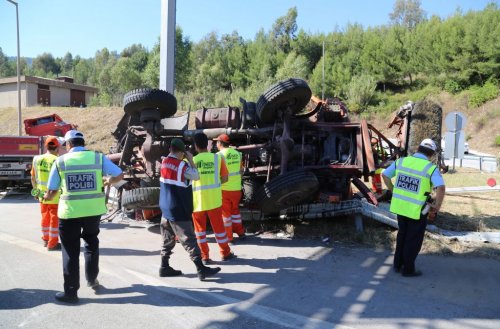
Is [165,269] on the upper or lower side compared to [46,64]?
Answer: lower

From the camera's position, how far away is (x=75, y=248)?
4344 millimetres

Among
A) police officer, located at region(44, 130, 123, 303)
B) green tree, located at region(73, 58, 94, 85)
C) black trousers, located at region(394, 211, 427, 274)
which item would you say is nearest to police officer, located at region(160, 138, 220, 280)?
police officer, located at region(44, 130, 123, 303)

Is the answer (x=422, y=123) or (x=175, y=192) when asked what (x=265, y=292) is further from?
(x=422, y=123)

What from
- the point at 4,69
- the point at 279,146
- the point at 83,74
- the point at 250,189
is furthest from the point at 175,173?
the point at 83,74

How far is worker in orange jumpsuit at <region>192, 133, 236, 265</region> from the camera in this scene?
540 cm

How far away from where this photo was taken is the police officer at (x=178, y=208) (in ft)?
15.8

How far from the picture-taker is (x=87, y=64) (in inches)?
4587

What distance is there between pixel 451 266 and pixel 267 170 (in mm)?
2976

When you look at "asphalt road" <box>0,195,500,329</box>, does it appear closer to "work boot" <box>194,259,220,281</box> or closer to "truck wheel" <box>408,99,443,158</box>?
"work boot" <box>194,259,220,281</box>

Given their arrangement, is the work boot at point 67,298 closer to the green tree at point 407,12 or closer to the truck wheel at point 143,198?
the truck wheel at point 143,198

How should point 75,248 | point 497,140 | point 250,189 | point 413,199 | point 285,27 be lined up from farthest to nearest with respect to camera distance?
point 285,27 < point 497,140 < point 250,189 < point 413,199 < point 75,248

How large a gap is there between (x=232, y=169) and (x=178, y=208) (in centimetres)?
160

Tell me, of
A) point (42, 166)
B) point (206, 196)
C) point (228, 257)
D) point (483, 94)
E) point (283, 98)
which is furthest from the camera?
point (483, 94)

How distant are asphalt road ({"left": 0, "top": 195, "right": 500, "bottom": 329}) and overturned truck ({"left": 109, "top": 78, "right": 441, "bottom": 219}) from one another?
779 mm
